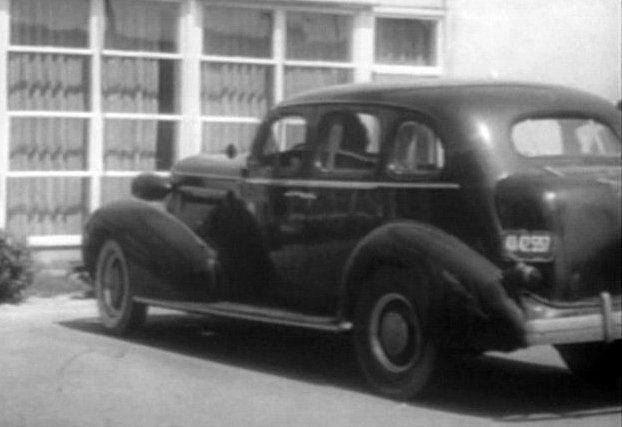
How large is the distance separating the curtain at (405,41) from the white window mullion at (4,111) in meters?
4.17

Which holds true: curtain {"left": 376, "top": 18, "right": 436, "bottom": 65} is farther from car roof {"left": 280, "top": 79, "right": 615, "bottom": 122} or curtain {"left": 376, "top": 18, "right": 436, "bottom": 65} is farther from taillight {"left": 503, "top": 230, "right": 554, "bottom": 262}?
taillight {"left": 503, "top": 230, "right": 554, "bottom": 262}

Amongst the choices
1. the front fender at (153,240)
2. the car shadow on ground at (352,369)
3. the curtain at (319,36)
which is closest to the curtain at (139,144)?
the curtain at (319,36)

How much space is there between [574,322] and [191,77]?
8.17 m

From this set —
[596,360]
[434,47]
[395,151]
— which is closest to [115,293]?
[395,151]

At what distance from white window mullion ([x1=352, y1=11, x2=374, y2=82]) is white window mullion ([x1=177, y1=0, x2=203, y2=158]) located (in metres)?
1.74

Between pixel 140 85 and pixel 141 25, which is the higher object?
pixel 141 25

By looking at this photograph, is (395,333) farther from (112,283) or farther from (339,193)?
(112,283)

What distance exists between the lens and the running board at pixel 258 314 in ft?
36.8

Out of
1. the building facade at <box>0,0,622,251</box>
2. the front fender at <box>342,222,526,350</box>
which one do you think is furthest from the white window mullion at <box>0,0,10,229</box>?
the front fender at <box>342,222,526,350</box>

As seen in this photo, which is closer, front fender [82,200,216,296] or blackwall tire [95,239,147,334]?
front fender [82,200,216,296]

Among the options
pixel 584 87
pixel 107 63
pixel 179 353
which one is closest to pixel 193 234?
pixel 179 353

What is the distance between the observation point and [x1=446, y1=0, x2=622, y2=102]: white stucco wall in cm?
1939

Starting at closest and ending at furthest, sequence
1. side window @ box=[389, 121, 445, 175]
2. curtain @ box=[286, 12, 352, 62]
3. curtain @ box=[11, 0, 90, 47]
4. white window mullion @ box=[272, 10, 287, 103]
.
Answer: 1. side window @ box=[389, 121, 445, 175]
2. curtain @ box=[11, 0, 90, 47]
3. white window mullion @ box=[272, 10, 287, 103]
4. curtain @ box=[286, 12, 352, 62]

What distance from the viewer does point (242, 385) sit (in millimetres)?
11242
